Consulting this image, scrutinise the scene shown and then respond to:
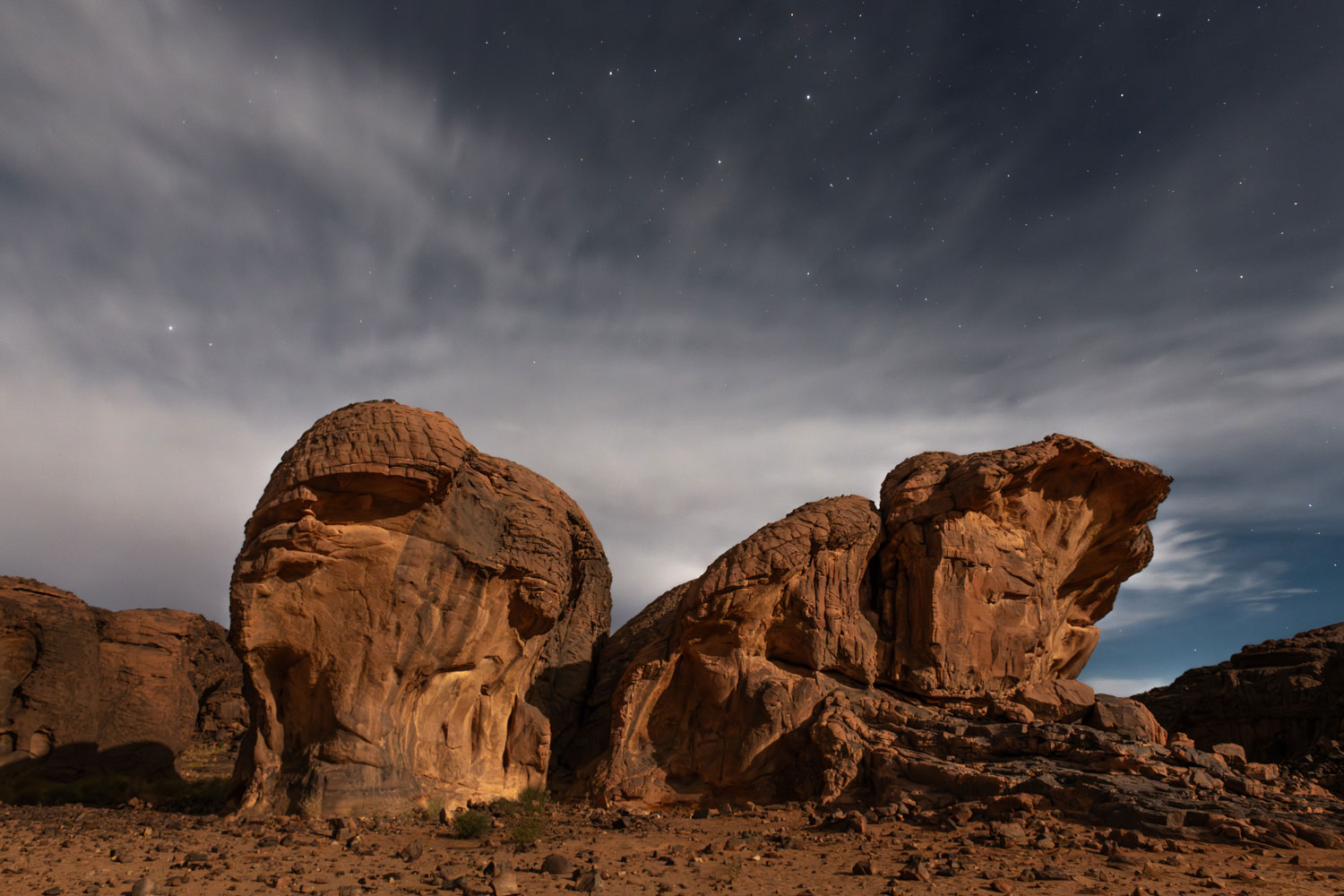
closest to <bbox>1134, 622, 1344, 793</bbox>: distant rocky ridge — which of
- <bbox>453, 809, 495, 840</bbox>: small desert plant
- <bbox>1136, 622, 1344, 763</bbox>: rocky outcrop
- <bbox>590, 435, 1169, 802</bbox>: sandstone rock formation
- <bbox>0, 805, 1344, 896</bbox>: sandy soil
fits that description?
<bbox>1136, 622, 1344, 763</bbox>: rocky outcrop

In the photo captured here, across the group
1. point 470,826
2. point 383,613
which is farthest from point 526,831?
point 383,613

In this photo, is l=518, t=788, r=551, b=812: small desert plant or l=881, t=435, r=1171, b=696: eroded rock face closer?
l=518, t=788, r=551, b=812: small desert plant

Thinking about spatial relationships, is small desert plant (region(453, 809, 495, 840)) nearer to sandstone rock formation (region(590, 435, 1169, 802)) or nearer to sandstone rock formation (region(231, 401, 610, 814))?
Answer: sandstone rock formation (region(231, 401, 610, 814))

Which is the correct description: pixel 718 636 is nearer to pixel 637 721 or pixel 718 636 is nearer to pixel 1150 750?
pixel 637 721

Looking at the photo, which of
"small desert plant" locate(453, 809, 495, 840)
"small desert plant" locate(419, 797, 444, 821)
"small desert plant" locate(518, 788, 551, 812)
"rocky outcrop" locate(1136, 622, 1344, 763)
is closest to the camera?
"small desert plant" locate(453, 809, 495, 840)

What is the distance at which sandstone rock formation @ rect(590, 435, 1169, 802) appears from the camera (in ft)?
50.7

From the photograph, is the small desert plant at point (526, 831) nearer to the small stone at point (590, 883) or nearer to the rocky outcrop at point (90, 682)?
the small stone at point (590, 883)

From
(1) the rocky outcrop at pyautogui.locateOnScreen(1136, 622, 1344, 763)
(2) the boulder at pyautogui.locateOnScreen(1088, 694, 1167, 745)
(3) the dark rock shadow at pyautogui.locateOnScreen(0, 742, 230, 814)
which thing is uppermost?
(1) the rocky outcrop at pyautogui.locateOnScreen(1136, 622, 1344, 763)

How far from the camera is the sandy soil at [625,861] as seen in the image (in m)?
7.82

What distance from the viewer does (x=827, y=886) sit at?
8000 millimetres

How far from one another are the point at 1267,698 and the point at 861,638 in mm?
22293

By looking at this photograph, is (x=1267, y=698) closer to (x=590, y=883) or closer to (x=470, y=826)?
(x=470, y=826)

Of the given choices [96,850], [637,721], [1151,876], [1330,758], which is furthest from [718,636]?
[1330,758]

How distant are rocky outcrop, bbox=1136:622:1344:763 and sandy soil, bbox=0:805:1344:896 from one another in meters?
21.2
